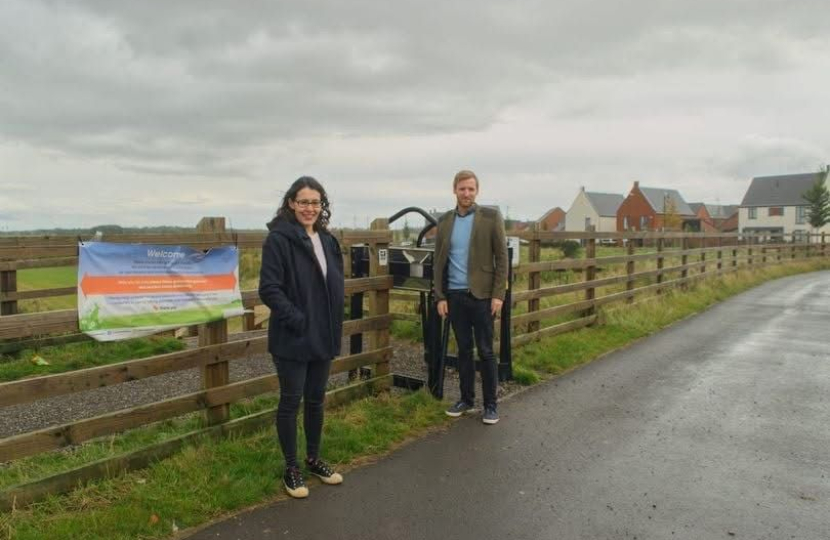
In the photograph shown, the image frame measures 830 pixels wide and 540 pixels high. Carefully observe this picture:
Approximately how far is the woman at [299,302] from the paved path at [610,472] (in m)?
0.47

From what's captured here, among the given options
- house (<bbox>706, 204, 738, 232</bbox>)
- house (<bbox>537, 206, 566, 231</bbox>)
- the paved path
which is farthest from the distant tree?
the paved path

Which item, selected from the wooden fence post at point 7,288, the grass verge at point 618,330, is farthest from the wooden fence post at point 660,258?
the wooden fence post at point 7,288

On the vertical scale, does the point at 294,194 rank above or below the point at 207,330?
above

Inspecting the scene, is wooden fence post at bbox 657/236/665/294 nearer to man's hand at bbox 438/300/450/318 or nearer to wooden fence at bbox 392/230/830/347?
wooden fence at bbox 392/230/830/347

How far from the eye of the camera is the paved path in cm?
346

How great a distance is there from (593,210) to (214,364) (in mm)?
80901

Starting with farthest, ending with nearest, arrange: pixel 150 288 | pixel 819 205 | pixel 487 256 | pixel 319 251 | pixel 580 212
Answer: pixel 580 212 < pixel 819 205 < pixel 487 256 < pixel 150 288 < pixel 319 251

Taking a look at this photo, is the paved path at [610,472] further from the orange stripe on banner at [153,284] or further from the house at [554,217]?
the house at [554,217]

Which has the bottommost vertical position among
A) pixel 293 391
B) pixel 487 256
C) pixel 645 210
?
pixel 293 391

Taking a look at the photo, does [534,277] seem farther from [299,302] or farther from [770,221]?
[770,221]

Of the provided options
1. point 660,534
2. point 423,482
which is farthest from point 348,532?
point 660,534

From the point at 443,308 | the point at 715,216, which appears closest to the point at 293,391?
the point at 443,308

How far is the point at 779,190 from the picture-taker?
6812 cm

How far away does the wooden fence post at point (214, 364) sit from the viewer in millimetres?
4383
